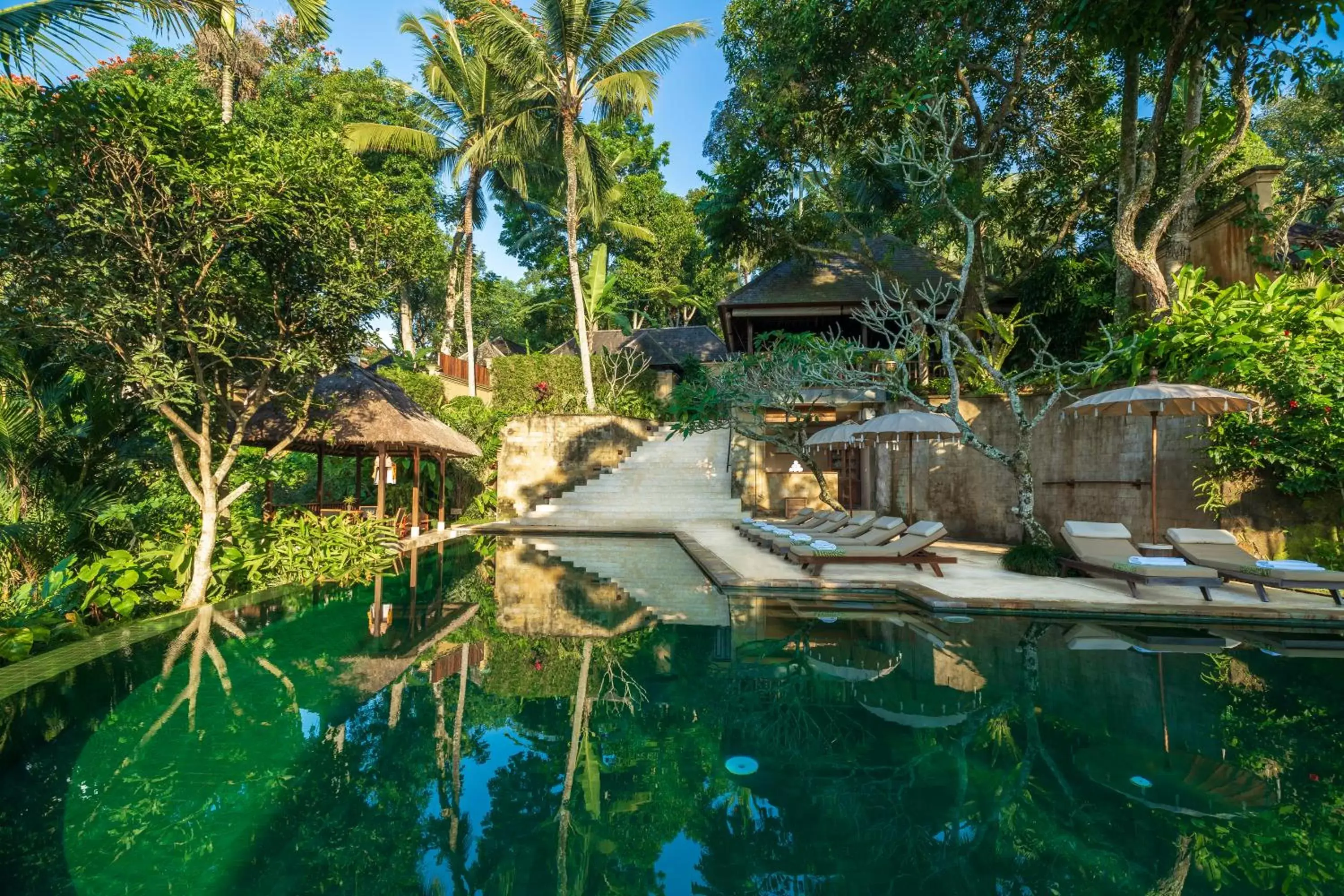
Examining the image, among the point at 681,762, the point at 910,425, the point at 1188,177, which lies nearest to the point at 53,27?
the point at 681,762

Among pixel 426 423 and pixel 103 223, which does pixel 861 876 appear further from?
pixel 426 423

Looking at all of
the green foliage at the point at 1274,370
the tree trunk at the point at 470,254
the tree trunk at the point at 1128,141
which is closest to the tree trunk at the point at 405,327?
the tree trunk at the point at 470,254

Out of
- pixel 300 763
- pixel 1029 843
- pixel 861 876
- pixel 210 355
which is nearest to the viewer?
pixel 861 876

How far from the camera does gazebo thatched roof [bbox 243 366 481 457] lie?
10148 mm

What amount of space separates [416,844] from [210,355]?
7.08 meters

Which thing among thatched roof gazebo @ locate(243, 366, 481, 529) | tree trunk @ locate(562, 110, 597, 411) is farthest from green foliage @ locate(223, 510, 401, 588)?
tree trunk @ locate(562, 110, 597, 411)

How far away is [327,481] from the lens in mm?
19281

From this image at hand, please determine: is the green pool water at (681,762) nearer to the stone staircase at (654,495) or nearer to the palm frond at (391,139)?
the stone staircase at (654,495)

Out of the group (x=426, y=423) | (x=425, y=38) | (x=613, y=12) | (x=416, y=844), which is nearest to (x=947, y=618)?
(x=416, y=844)

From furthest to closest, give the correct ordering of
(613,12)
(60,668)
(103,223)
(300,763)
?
(613,12) → (103,223) → (60,668) → (300,763)

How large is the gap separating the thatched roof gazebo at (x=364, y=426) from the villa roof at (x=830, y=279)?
9.17 m

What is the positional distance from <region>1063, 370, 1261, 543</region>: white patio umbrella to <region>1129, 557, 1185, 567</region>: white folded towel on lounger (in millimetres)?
1315

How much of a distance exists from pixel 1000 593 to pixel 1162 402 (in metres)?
3.26

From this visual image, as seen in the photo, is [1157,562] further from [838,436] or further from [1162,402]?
[838,436]
